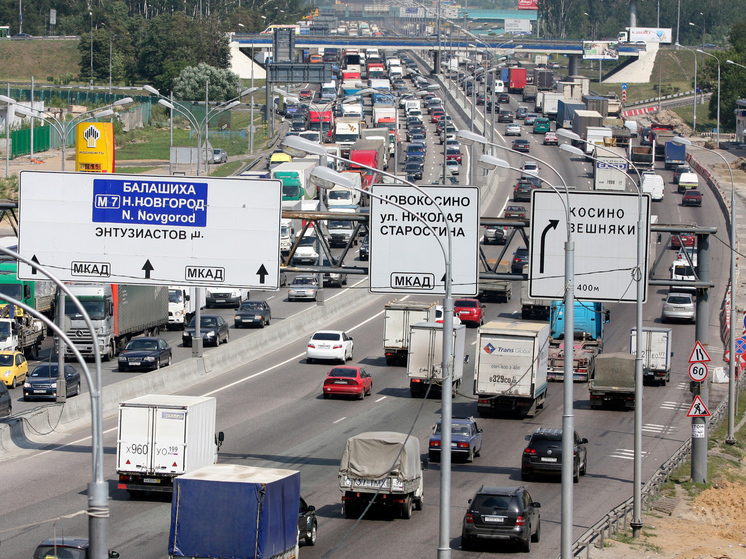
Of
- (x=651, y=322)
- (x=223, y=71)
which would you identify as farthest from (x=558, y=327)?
(x=223, y=71)

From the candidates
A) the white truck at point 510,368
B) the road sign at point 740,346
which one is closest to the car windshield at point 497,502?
the white truck at point 510,368

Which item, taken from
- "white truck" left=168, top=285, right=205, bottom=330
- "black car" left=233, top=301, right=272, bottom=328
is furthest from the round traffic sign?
"white truck" left=168, top=285, right=205, bottom=330

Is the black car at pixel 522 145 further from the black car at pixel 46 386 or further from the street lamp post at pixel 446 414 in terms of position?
the street lamp post at pixel 446 414

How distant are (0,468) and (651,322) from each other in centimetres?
3869

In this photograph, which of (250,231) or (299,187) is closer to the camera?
(250,231)

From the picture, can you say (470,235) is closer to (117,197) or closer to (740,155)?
(117,197)

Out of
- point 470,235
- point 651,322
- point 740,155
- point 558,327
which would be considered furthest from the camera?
point 740,155

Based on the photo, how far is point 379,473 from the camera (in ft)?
93.6

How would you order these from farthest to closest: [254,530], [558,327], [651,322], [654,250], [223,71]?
[223,71]
[654,250]
[651,322]
[558,327]
[254,530]

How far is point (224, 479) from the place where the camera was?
23.0m

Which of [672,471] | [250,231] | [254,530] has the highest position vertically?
[250,231]

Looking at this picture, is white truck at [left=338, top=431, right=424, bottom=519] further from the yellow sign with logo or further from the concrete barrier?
the yellow sign with logo

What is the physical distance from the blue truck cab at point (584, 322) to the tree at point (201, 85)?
104 metres

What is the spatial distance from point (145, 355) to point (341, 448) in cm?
1395
